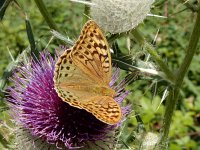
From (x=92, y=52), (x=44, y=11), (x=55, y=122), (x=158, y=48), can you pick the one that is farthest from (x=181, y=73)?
(x=158, y=48)

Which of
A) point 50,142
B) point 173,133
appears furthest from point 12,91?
point 173,133

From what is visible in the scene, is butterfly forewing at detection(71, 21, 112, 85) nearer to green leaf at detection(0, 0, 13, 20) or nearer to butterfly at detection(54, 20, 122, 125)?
butterfly at detection(54, 20, 122, 125)

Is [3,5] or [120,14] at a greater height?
[3,5]

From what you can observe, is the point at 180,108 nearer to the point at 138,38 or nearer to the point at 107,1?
the point at 138,38

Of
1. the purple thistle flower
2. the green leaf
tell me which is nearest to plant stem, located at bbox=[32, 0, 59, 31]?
the green leaf

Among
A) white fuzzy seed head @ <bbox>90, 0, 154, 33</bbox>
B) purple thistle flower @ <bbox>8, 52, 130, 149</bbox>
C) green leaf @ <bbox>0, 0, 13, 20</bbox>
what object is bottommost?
→ purple thistle flower @ <bbox>8, 52, 130, 149</bbox>

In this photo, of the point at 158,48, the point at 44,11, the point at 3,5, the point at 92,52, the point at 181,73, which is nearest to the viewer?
the point at 92,52

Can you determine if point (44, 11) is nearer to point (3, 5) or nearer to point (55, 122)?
point (3, 5)
